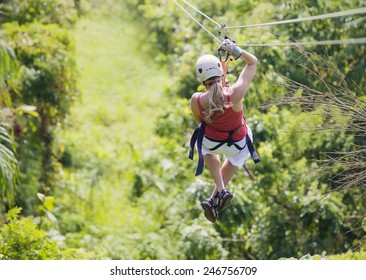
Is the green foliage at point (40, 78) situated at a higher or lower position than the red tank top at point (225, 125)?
lower

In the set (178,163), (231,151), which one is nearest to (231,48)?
(231,151)

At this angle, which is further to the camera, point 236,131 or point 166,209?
point 166,209

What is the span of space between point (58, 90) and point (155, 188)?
110 inches

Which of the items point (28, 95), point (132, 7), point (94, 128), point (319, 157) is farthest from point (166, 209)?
point (132, 7)

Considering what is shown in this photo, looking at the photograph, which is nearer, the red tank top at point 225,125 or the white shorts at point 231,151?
the red tank top at point 225,125

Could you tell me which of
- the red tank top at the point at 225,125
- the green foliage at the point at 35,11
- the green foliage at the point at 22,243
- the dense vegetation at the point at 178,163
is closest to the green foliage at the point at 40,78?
the dense vegetation at the point at 178,163

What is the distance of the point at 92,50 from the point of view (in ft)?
72.1

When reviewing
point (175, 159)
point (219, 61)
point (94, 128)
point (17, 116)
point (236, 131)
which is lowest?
point (94, 128)

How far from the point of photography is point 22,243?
902 centimetres

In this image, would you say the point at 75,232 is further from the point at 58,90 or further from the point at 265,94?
the point at 265,94

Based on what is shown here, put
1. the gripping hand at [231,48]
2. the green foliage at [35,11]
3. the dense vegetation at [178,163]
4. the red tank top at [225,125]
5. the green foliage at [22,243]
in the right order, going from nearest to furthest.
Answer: the gripping hand at [231,48] → the red tank top at [225,125] → the green foliage at [22,243] → the dense vegetation at [178,163] → the green foliage at [35,11]

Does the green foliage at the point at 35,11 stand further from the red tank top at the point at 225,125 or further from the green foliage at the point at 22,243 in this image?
the red tank top at the point at 225,125

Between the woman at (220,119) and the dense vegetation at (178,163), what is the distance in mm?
2545

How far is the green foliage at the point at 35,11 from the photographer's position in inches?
498
